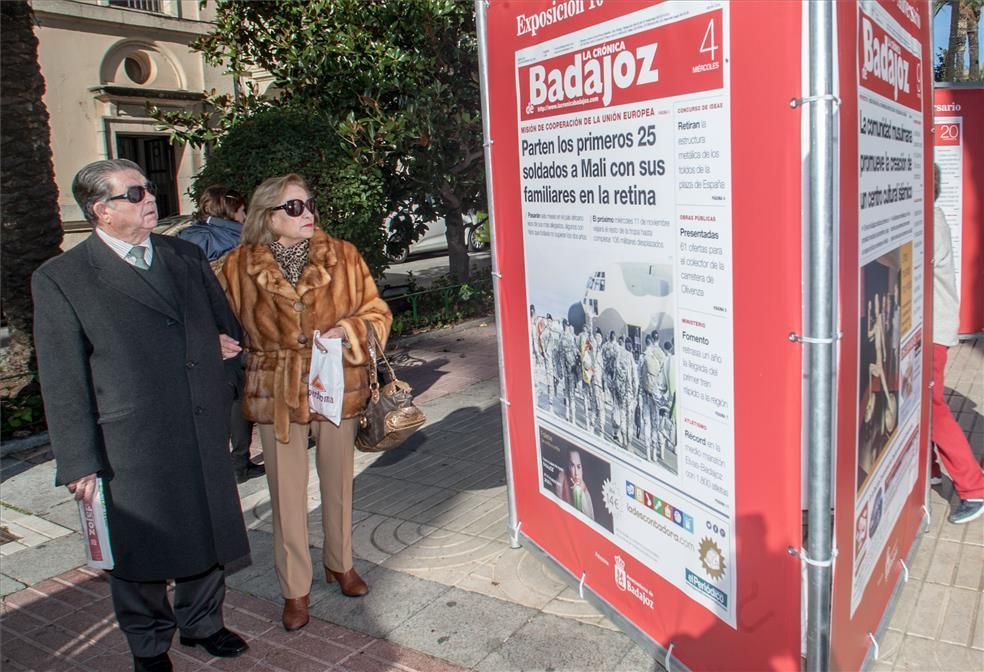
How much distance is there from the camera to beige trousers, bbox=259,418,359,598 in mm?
3754

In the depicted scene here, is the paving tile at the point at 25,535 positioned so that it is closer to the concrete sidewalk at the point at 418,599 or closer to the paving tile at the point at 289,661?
the concrete sidewalk at the point at 418,599

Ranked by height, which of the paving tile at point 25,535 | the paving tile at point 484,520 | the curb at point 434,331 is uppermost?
the curb at point 434,331

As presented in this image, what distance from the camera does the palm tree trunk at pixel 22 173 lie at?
8.00 m

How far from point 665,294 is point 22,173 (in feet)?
24.5

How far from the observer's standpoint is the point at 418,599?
406cm

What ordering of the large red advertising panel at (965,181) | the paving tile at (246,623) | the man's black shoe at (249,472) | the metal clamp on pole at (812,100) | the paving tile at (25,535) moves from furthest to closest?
the large red advertising panel at (965,181) < the man's black shoe at (249,472) < the paving tile at (25,535) < the paving tile at (246,623) < the metal clamp on pole at (812,100)

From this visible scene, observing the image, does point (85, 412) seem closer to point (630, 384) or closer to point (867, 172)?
point (630, 384)

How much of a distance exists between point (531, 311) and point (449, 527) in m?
1.71

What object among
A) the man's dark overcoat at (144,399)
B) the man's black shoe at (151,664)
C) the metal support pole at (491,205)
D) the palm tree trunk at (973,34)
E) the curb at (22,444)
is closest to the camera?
the man's dark overcoat at (144,399)

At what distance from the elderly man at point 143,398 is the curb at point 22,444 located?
4042 mm

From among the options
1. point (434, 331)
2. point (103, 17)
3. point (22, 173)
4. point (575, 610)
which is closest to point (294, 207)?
point (575, 610)

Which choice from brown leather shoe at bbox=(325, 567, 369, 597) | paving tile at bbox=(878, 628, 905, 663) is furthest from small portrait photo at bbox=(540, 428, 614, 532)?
paving tile at bbox=(878, 628, 905, 663)

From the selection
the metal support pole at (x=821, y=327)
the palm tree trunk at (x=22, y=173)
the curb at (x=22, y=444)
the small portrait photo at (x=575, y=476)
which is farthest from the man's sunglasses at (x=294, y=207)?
the palm tree trunk at (x=22, y=173)

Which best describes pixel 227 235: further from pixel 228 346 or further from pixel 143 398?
pixel 143 398
